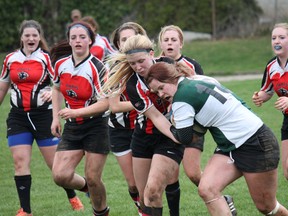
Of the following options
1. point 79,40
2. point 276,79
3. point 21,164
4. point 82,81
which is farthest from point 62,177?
point 276,79

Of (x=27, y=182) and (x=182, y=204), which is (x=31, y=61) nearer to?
(x=27, y=182)

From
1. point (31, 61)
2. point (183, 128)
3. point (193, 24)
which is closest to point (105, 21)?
point (193, 24)

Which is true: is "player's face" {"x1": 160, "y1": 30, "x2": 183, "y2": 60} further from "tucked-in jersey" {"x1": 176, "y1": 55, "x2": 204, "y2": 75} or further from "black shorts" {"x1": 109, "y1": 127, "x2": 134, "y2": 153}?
"black shorts" {"x1": 109, "y1": 127, "x2": 134, "y2": 153}

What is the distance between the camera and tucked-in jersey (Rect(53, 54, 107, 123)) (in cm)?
702

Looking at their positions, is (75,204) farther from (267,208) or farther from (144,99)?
(267,208)

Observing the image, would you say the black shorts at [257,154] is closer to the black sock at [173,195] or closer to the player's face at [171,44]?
the black sock at [173,195]

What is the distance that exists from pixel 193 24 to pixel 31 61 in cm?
2261

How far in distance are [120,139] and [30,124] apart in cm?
125

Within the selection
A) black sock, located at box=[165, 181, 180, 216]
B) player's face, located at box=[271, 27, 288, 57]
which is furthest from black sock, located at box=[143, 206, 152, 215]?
player's face, located at box=[271, 27, 288, 57]

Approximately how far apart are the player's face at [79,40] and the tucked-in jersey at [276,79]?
2078 mm

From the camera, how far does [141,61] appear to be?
6.19m

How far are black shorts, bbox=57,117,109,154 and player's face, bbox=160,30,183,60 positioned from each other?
1.07 m

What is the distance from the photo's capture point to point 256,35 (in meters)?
29.6

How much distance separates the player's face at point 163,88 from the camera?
5691 millimetres
